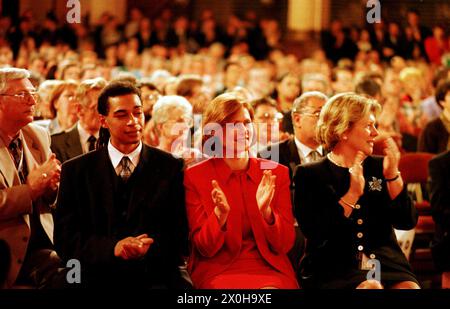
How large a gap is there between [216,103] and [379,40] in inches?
489

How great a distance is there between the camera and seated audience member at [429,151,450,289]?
509cm

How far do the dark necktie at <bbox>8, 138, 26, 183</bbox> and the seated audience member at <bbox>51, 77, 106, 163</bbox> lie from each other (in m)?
0.91

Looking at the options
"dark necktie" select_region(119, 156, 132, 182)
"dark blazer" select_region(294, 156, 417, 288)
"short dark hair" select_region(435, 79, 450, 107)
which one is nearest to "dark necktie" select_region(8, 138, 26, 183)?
"dark necktie" select_region(119, 156, 132, 182)

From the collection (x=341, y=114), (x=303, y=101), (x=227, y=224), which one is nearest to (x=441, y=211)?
(x=341, y=114)

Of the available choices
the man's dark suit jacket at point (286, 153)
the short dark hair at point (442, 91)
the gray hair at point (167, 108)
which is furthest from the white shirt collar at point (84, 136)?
the short dark hair at point (442, 91)

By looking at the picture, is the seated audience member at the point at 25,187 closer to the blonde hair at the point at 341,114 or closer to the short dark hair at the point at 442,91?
the blonde hair at the point at 341,114

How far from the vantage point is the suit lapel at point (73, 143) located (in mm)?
5625

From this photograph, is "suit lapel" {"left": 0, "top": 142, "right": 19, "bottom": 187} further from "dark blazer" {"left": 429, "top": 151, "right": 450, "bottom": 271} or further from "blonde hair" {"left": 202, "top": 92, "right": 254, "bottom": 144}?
"dark blazer" {"left": 429, "top": 151, "right": 450, "bottom": 271}

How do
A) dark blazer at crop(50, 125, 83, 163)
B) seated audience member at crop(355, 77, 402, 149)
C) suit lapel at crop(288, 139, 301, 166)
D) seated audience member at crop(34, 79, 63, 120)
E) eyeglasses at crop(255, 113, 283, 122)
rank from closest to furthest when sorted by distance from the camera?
dark blazer at crop(50, 125, 83, 163)
suit lapel at crop(288, 139, 301, 166)
eyeglasses at crop(255, 113, 283, 122)
seated audience member at crop(34, 79, 63, 120)
seated audience member at crop(355, 77, 402, 149)

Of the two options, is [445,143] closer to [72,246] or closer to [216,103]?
[216,103]

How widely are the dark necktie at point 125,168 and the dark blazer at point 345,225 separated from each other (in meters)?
→ 0.85
